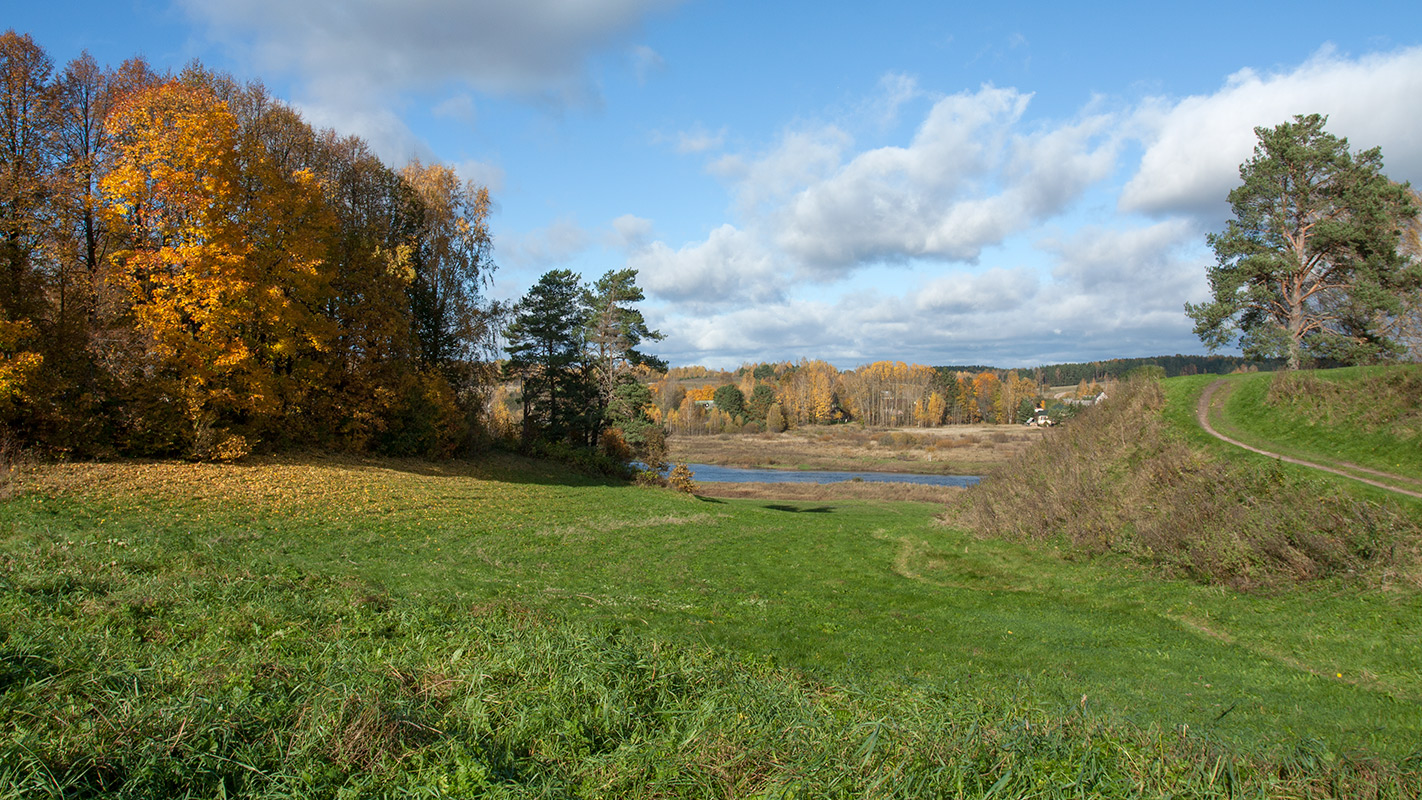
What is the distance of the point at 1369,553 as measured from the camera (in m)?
11.7

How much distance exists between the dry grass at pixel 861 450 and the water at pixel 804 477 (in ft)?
9.40

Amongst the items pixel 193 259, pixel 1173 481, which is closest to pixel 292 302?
pixel 193 259

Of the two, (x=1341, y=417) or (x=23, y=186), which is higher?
(x=23, y=186)

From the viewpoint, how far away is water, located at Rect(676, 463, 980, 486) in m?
62.0

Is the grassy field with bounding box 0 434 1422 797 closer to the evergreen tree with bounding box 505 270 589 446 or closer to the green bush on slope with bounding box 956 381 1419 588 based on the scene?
the green bush on slope with bounding box 956 381 1419 588

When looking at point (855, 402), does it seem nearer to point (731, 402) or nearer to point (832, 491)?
point (731, 402)

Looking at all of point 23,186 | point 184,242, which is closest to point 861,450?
point 184,242

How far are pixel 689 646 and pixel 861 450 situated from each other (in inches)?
3324

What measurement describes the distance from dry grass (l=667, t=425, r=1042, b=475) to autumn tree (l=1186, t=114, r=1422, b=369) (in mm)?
38852

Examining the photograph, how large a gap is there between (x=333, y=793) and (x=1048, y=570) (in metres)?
16.8

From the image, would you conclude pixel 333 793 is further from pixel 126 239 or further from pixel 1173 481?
pixel 126 239

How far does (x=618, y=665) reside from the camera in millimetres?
5828

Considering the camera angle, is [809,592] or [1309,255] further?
[1309,255]

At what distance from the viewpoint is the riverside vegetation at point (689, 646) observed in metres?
3.82
